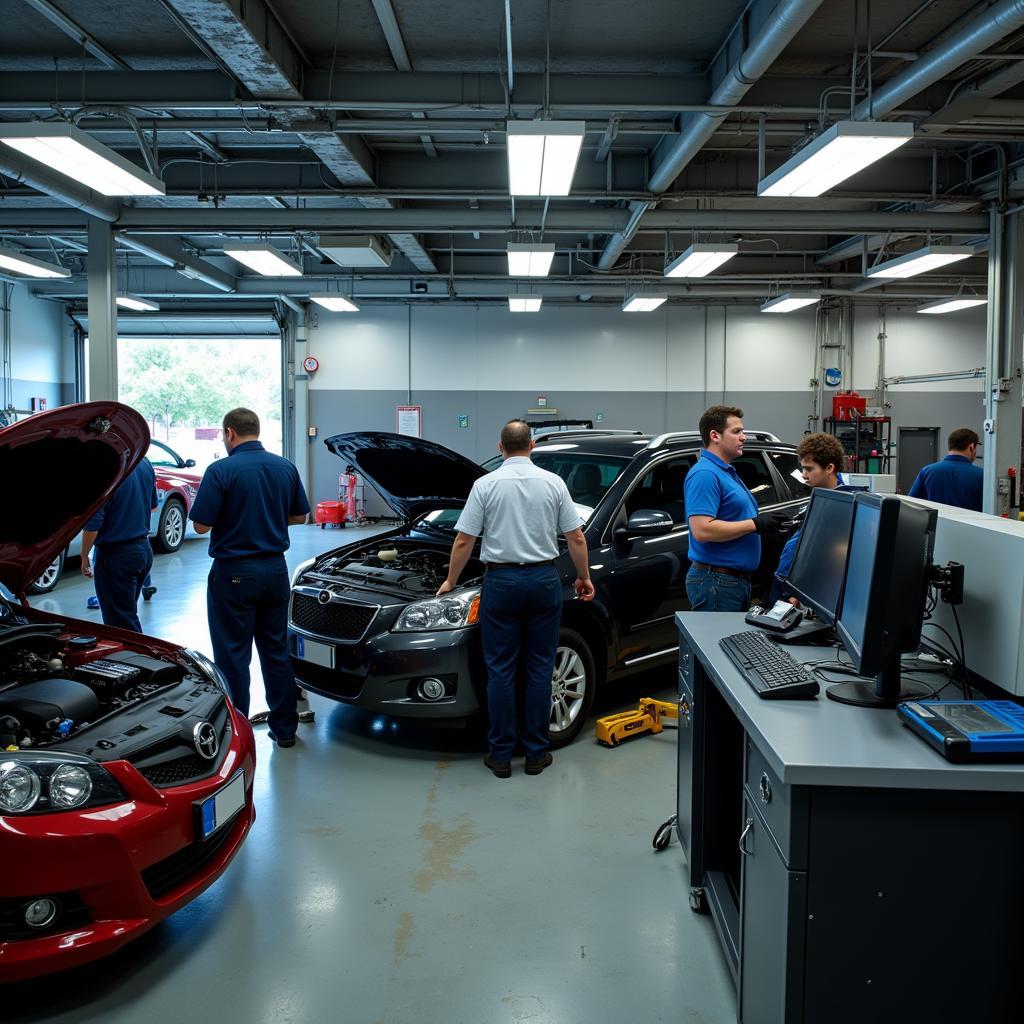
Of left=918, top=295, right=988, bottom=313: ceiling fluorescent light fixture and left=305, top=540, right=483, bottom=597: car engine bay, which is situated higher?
left=918, top=295, right=988, bottom=313: ceiling fluorescent light fixture

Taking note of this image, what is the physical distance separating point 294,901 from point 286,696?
4.94 feet

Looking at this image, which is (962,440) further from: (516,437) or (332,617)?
(332,617)

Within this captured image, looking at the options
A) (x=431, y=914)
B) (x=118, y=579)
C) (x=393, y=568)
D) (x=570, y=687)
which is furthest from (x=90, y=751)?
(x=118, y=579)

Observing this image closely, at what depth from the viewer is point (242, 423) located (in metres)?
4.10

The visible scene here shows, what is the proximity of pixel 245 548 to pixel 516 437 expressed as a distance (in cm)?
140

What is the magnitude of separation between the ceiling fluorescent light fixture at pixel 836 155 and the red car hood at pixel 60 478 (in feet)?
14.3

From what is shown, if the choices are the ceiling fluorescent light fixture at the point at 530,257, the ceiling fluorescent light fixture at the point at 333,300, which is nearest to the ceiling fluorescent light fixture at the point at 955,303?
the ceiling fluorescent light fixture at the point at 530,257

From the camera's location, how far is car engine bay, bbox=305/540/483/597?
436 centimetres

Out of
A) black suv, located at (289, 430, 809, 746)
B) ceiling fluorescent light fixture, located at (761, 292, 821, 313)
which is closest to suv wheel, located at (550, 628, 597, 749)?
black suv, located at (289, 430, 809, 746)

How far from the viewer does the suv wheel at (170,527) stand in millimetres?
10666

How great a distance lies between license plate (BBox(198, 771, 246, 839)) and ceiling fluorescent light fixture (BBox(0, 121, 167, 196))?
168 inches

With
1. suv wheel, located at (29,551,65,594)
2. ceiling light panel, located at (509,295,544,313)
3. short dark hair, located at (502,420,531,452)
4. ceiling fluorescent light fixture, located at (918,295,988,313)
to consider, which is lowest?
suv wheel, located at (29,551,65,594)

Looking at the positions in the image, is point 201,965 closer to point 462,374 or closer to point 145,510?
point 145,510

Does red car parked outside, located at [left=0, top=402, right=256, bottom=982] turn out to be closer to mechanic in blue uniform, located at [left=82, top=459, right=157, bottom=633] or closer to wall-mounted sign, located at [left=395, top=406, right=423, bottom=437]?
mechanic in blue uniform, located at [left=82, top=459, right=157, bottom=633]
